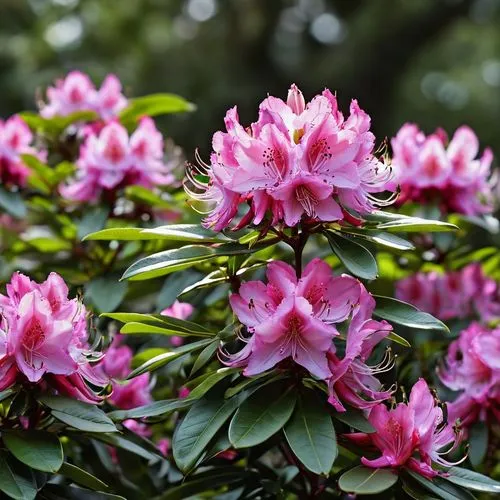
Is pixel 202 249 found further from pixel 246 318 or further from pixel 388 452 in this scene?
pixel 388 452

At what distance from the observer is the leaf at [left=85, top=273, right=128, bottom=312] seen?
66.9 inches

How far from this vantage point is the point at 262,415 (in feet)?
3.86

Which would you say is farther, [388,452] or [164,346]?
[164,346]

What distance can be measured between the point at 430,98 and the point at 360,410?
1042cm

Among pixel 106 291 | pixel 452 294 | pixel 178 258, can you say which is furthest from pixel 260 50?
pixel 178 258

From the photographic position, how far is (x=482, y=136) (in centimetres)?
1023

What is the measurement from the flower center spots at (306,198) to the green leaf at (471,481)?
36 centimetres

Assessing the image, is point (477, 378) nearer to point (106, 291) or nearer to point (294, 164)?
point (294, 164)

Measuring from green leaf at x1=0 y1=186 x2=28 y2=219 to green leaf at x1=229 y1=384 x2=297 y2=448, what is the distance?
0.87 m

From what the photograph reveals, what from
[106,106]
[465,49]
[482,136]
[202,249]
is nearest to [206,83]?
[482,136]

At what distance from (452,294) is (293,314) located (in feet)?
2.71

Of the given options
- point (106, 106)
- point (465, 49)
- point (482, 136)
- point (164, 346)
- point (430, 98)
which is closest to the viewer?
point (164, 346)

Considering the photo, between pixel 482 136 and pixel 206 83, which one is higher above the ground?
pixel 206 83

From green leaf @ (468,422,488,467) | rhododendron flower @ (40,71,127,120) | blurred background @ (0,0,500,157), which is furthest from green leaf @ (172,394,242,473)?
blurred background @ (0,0,500,157)
